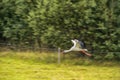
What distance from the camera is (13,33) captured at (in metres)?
16.9

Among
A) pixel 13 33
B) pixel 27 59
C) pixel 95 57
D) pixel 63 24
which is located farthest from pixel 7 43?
pixel 95 57

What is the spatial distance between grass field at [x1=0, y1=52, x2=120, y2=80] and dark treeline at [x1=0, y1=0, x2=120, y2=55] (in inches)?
29.0

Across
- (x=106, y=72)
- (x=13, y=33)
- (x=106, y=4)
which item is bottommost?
(x=106, y=72)

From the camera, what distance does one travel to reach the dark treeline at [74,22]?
1406cm

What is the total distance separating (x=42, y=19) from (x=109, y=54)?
335cm

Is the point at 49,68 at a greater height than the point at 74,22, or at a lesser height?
lesser

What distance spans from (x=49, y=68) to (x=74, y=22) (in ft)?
7.37

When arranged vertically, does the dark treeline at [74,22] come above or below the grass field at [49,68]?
above

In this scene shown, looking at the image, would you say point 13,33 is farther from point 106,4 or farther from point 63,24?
point 106,4

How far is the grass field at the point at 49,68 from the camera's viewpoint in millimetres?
12727

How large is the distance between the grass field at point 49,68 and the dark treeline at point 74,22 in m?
0.74

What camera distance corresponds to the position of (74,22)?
47.5 ft

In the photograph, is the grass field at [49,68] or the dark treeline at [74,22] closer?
the grass field at [49,68]

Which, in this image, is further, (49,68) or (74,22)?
(74,22)
